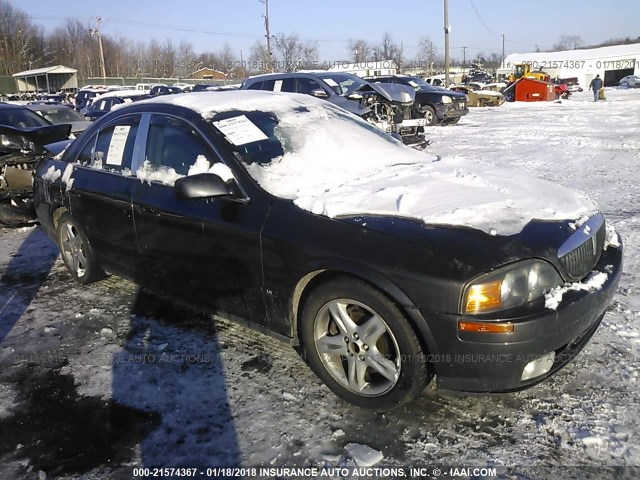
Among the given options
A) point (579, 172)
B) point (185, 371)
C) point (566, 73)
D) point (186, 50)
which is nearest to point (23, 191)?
point (185, 371)

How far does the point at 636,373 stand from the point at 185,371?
254cm

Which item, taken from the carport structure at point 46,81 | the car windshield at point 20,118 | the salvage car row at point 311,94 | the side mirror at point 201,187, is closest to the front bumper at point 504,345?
the side mirror at point 201,187

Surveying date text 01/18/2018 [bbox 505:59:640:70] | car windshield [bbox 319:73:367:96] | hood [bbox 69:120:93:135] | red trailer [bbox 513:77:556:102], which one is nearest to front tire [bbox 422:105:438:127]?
car windshield [bbox 319:73:367:96]

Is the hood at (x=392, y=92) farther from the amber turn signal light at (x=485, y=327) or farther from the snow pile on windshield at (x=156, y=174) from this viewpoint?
the amber turn signal light at (x=485, y=327)

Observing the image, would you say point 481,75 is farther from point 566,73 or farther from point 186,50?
point 186,50

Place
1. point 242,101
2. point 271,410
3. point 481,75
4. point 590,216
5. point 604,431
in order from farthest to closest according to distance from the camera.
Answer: point 481,75, point 242,101, point 590,216, point 271,410, point 604,431

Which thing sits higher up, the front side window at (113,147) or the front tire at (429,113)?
the front tire at (429,113)

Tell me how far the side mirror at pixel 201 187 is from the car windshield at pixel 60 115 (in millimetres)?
9697

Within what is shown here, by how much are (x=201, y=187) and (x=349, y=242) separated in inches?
37.4

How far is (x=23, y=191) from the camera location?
20.9ft

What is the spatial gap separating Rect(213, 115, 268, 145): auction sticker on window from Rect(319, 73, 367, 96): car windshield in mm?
8371

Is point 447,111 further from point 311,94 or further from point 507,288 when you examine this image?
point 507,288

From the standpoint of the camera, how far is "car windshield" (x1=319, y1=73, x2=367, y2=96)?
11543mm

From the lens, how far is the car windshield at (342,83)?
11543 millimetres
